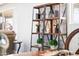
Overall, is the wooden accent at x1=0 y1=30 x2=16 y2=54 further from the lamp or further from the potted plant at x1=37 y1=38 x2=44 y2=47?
the potted plant at x1=37 y1=38 x2=44 y2=47

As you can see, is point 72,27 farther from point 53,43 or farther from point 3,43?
point 3,43

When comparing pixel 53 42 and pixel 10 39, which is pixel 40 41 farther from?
pixel 10 39

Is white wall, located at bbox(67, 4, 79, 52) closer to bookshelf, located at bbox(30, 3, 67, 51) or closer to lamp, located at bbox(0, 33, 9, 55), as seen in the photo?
bookshelf, located at bbox(30, 3, 67, 51)

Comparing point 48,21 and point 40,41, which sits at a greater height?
point 48,21

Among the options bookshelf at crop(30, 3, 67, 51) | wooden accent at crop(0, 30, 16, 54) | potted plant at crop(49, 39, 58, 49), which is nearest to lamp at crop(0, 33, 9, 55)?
wooden accent at crop(0, 30, 16, 54)

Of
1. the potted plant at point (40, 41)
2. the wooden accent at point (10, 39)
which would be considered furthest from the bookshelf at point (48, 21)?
the wooden accent at point (10, 39)

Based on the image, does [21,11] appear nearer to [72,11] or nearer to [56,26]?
[56,26]

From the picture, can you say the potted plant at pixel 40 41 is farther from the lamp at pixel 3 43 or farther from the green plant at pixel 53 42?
the lamp at pixel 3 43

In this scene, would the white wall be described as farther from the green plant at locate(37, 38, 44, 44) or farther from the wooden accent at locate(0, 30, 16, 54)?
the wooden accent at locate(0, 30, 16, 54)

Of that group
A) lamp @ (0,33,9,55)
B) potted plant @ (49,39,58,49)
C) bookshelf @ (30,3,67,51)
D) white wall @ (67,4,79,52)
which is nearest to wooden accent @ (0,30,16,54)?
lamp @ (0,33,9,55)

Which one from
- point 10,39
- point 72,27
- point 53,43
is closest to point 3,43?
point 10,39

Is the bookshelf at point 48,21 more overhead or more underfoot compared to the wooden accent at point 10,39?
more overhead

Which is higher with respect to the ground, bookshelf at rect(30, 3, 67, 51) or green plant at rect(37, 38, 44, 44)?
bookshelf at rect(30, 3, 67, 51)

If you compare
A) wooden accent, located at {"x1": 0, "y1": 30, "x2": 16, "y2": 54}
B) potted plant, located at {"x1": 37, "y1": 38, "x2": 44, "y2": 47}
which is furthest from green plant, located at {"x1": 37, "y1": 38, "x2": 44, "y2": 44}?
wooden accent, located at {"x1": 0, "y1": 30, "x2": 16, "y2": 54}
